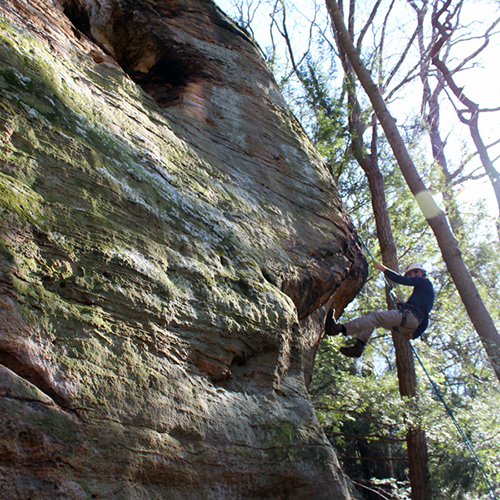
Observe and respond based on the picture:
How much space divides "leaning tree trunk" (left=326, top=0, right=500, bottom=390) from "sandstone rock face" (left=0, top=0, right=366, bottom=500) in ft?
13.0

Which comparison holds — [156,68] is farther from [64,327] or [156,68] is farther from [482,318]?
[482,318]

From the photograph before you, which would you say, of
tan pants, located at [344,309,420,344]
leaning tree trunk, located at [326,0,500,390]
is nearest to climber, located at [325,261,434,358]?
tan pants, located at [344,309,420,344]

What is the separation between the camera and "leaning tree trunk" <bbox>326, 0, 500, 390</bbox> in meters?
7.63

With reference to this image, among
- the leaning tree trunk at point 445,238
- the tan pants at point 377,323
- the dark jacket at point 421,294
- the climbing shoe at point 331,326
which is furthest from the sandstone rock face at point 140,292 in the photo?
the leaning tree trunk at point 445,238

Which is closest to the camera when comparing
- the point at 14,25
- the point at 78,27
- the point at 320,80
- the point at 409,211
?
the point at 14,25

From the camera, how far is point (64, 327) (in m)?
2.33

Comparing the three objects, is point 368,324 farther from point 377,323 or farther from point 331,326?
point 331,326

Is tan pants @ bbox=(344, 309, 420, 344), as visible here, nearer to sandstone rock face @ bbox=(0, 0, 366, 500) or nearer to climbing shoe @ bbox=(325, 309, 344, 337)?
climbing shoe @ bbox=(325, 309, 344, 337)

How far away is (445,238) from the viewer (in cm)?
813

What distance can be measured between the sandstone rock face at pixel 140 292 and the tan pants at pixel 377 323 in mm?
835

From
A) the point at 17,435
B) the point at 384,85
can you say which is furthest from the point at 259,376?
the point at 384,85

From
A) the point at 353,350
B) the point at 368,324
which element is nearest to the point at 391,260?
the point at 368,324

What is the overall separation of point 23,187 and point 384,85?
11532 millimetres

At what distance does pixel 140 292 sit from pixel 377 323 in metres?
4.13
